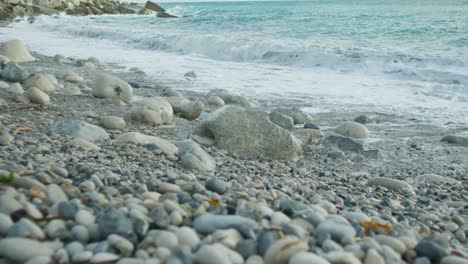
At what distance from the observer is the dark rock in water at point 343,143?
4.09m

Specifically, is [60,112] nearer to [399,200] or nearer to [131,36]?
[399,200]

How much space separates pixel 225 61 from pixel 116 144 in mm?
7537

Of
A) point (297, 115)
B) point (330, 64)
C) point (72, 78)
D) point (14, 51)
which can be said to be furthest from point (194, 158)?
point (330, 64)

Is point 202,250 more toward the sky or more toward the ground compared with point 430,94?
more toward the sky

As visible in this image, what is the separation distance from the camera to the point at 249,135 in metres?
3.66

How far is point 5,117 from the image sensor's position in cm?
370

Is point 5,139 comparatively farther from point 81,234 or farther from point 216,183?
point 81,234

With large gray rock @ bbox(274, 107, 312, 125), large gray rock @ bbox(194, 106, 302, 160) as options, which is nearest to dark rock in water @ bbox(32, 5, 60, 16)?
large gray rock @ bbox(274, 107, 312, 125)

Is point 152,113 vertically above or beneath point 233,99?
above

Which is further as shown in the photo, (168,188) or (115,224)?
(168,188)

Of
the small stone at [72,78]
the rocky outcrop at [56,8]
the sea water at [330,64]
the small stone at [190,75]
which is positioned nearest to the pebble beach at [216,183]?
the small stone at [72,78]

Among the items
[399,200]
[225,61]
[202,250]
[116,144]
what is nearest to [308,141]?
[399,200]

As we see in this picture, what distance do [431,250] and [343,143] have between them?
2609 millimetres

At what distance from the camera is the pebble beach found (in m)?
1.37
